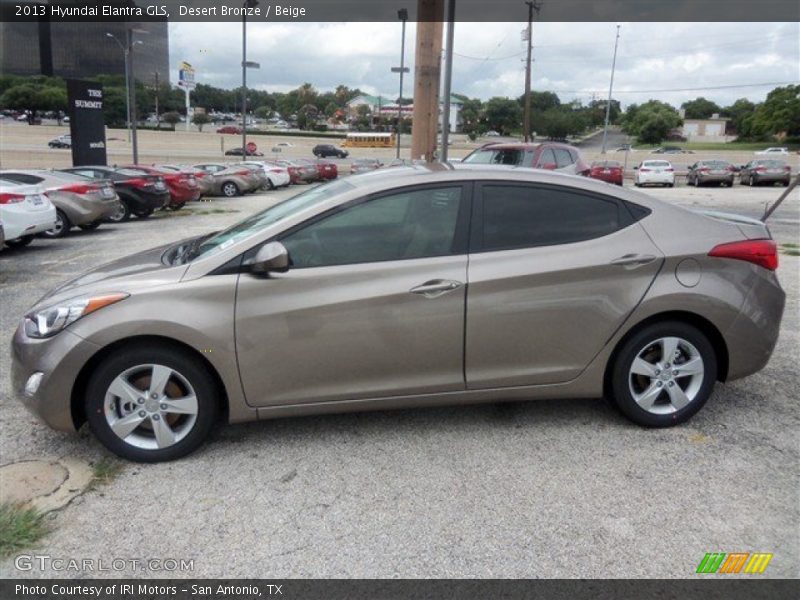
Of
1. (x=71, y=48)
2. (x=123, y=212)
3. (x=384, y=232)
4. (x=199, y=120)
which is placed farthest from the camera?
(x=199, y=120)

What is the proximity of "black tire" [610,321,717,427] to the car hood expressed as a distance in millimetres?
2586

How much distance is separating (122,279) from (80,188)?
425 inches

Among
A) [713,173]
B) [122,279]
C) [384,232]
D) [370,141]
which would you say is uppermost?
[370,141]

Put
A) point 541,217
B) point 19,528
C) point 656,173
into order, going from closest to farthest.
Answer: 1. point 19,528
2. point 541,217
3. point 656,173

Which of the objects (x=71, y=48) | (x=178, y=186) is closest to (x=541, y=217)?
(x=178, y=186)

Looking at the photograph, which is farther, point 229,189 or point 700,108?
point 700,108

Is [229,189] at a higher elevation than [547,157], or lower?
lower

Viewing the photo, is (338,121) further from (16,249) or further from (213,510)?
(213,510)

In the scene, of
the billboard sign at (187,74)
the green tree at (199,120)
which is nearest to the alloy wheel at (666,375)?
the billboard sign at (187,74)

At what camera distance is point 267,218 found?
4051 mm

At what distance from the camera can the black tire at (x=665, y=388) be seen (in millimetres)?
3875

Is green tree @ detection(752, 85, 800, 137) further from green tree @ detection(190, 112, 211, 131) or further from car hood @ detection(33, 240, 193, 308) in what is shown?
car hood @ detection(33, 240, 193, 308)

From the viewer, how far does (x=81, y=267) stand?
30.9 feet

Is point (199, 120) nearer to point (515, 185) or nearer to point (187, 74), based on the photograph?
point (187, 74)
